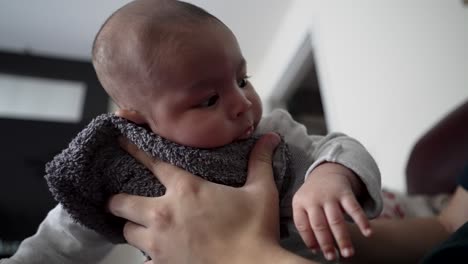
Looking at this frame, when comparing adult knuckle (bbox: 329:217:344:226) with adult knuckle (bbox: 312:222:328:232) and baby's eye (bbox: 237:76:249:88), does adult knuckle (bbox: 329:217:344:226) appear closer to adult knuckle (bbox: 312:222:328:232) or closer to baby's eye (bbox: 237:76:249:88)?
adult knuckle (bbox: 312:222:328:232)

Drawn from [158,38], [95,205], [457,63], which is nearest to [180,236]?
[95,205]

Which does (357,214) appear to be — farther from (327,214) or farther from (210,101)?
(210,101)

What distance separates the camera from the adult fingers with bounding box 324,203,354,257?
0.33m

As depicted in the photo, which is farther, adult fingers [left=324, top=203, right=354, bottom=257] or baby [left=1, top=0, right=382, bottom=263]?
baby [left=1, top=0, right=382, bottom=263]

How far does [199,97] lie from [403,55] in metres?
1.09

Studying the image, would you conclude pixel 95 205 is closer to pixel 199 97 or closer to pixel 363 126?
pixel 199 97

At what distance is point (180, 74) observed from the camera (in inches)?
19.1

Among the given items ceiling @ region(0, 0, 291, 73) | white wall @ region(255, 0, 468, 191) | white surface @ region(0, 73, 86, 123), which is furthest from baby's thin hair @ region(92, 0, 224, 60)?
white surface @ region(0, 73, 86, 123)

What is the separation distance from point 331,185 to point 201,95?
0.74 ft

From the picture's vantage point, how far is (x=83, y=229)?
564mm

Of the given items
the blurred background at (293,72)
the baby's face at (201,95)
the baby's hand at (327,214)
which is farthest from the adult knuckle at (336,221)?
the blurred background at (293,72)

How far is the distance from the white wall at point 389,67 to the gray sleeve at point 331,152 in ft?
2.42

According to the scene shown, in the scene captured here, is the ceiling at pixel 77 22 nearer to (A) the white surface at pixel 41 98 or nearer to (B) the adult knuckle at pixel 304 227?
(A) the white surface at pixel 41 98

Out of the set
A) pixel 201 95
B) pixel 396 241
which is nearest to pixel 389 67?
pixel 396 241
